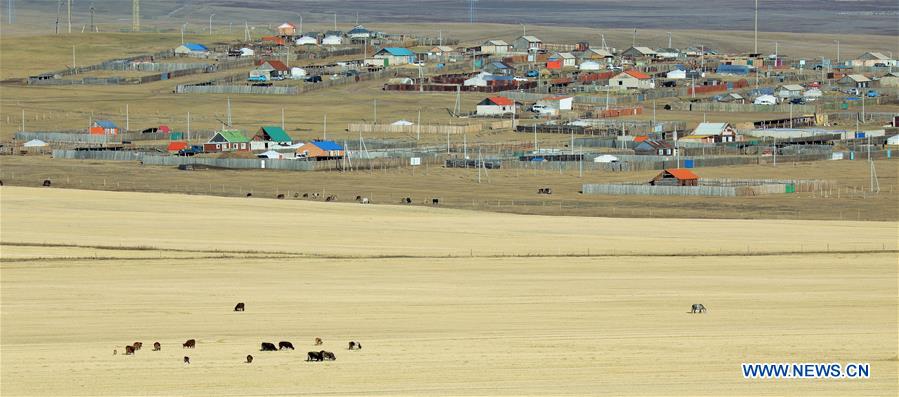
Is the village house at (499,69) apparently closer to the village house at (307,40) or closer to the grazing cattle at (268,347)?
the village house at (307,40)

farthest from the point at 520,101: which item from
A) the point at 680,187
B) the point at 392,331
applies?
the point at 392,331

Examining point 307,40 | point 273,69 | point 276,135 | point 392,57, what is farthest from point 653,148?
point 307,40

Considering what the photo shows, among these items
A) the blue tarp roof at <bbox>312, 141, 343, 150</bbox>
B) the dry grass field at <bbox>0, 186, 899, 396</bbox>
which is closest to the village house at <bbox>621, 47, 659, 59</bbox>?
the blue tarp roof at <bbox>312, 141, 343, 150</bbox>

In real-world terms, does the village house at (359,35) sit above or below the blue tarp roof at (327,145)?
above

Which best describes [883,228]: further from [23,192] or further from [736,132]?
[736,132]

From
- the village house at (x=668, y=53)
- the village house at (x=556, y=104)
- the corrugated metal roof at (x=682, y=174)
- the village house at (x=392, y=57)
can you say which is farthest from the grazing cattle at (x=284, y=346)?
the village house at (x=668, y=53)

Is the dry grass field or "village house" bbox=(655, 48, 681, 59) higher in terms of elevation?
"village house" bbox=(655, 48, 681, 59)

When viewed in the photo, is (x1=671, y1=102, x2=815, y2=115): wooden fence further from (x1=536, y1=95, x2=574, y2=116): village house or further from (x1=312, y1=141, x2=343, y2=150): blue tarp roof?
(x1=312, y1=141, x2=343, y2=150): blue tarp roof
